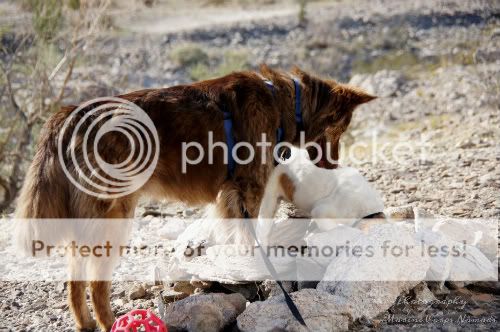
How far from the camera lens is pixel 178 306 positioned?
13.5 ft

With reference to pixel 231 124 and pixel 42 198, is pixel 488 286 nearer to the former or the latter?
pixel 231 124

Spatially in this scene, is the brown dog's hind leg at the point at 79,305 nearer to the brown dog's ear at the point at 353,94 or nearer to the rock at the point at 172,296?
the rock at the point at 172,296

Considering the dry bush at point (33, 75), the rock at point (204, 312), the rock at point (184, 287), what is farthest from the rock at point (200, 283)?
the dry bush at point (33, 75)

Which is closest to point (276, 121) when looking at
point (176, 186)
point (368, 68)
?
point (176, 186)

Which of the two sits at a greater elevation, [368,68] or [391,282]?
[368,68]

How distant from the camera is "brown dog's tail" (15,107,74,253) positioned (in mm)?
3855

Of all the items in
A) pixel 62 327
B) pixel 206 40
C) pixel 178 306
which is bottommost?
pixel 62 327

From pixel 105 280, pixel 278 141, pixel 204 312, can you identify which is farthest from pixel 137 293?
pixel 278 141

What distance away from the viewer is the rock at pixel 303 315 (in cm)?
382

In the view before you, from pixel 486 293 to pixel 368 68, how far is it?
12450mm

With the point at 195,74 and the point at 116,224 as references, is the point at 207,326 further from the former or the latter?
the point at 195,74

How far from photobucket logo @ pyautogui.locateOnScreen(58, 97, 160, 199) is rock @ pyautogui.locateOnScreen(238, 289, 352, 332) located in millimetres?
1261

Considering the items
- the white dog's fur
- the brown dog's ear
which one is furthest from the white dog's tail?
the brown dog's ear

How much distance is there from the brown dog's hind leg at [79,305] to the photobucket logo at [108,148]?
2.50ft
